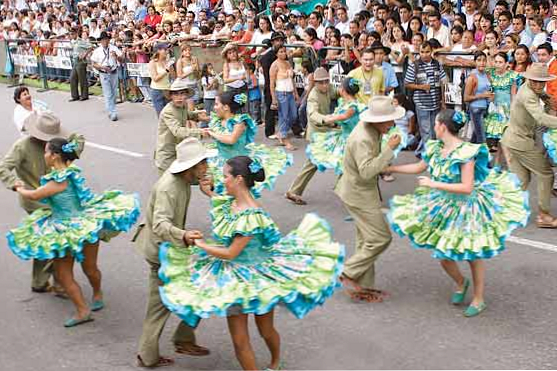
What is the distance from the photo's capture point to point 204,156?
614cm

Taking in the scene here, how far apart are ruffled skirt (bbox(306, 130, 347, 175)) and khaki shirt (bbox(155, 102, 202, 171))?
151 centimetres

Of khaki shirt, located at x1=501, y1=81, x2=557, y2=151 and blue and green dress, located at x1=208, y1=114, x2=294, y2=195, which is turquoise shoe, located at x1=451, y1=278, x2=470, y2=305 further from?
blue and green dress, located at x1=208, y1=114, x2=294, y2=195

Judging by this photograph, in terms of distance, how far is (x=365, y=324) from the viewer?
7.08m

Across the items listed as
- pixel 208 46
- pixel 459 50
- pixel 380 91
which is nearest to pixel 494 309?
pixel 380 91

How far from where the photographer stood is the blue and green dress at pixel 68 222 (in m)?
7.01

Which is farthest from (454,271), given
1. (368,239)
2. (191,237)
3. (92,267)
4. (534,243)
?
(92,267)

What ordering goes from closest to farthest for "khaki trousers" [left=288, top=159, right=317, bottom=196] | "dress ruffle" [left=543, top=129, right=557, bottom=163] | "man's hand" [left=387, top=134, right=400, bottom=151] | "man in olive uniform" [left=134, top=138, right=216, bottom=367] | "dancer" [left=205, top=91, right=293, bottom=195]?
"man in olive uniform" [left=134, top=138, right=216, bottom=367]
"man's hand" [left=387, top=134, right=400, bottom=151]
"dress ruffle" [left=543, top=129, right=557, bottom=163]
"dancer" [left=205, top=91, right=293, bottom=195]
"khaki trousers" [left=288, top=159, right=317, bottom=196]

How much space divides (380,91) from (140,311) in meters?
5.78

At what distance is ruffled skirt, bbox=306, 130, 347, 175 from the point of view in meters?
9.66

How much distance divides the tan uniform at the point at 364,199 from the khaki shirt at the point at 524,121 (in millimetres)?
2504

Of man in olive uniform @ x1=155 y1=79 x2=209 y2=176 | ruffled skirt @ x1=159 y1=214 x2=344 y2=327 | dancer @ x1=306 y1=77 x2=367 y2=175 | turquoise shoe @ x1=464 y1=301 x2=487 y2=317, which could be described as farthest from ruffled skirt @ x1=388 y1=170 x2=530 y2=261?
man in olive uniform @ x1=155 y1=79 x2=209 y2=176

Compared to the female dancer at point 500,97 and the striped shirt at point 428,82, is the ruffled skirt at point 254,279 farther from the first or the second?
→ the striped shirt at point 428,82

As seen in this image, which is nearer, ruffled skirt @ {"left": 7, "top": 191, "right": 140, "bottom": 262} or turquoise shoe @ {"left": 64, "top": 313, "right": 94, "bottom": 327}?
ruffled skirt @ {"left": 7, "top": 191, "right": 140, "bottom": 262}

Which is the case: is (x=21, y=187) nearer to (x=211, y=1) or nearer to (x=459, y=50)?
(x=459, y=50)
